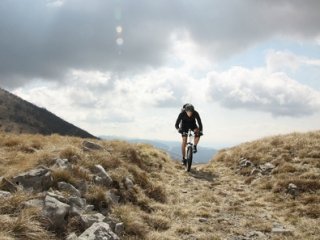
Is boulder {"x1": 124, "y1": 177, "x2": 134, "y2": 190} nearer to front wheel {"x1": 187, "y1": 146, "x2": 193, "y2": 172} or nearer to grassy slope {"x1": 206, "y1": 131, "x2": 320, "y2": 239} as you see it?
grassy slope {"x1": 206, "y1": 131, "x2": 320, "y2": 239}

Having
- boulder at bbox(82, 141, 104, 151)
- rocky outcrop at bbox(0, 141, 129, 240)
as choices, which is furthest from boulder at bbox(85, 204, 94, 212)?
boulder at bbox(82, 141, 104, 151)

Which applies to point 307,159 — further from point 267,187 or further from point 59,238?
point 59,238

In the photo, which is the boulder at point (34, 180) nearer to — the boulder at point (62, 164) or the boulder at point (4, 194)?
the boulder at point (4, 194)

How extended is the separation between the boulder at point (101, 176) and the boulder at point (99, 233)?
3.56 meters

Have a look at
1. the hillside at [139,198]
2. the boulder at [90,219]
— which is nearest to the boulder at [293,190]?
the hillside at [139,198]

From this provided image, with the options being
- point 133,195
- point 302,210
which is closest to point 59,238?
point 133,195

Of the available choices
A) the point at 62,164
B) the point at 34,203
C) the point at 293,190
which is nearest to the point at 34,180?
the point at 34,203

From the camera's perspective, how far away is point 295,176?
1673cm

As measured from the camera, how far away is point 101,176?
1310 centimetres

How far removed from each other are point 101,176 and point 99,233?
15.0 feet

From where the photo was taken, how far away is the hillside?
904cm

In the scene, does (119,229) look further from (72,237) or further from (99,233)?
(72,237)

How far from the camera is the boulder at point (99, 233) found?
8.38 metres

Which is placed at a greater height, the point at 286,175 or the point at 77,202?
the point at 286,175
